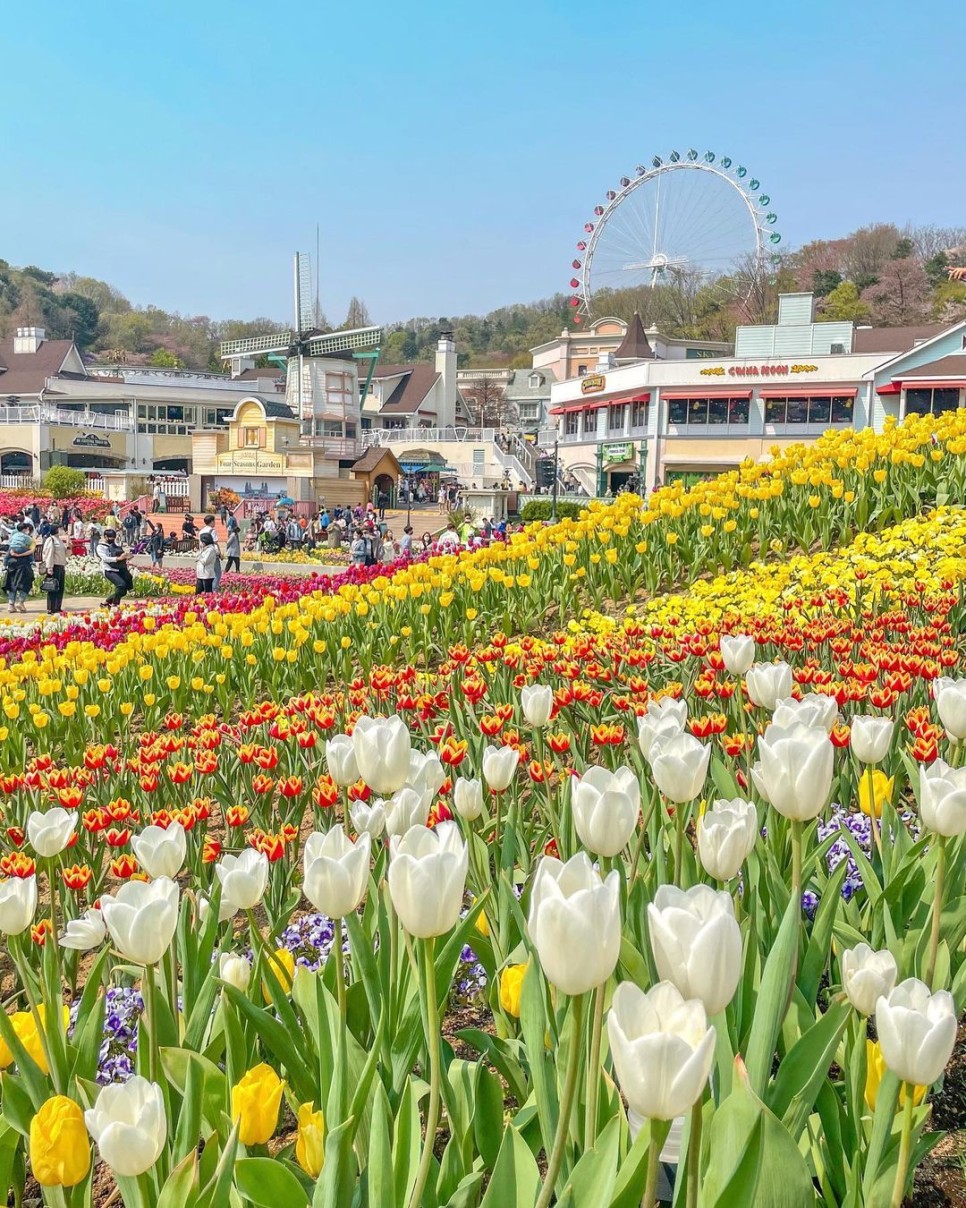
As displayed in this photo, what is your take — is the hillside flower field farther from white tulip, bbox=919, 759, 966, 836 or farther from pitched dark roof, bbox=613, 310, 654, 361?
pitched dark roof, bbox=613, 310, 654, 361

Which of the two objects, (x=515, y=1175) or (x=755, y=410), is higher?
(x=755, y=410)

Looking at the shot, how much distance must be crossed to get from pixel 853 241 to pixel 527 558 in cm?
7332

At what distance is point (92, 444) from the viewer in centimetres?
5300

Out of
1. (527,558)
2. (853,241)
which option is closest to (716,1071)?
(527,558)

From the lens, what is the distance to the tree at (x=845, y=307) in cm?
5806

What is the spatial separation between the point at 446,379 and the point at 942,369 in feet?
112

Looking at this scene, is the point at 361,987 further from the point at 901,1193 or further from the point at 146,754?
the point at 146,754

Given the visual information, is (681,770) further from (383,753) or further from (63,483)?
(63,483)

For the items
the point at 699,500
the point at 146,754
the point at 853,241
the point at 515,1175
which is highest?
the point at 853,241

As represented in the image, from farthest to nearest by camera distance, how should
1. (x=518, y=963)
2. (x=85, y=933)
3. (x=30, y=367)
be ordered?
(x=30, y=367) < (x=85, y=933) < (x=518, y=963)

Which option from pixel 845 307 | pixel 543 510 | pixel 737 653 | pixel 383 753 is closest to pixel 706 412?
pixel 543 510

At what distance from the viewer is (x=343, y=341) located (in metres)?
53.8

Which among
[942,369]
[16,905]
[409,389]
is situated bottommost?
[16,905]

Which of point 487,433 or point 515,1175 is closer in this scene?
point 515,1175
